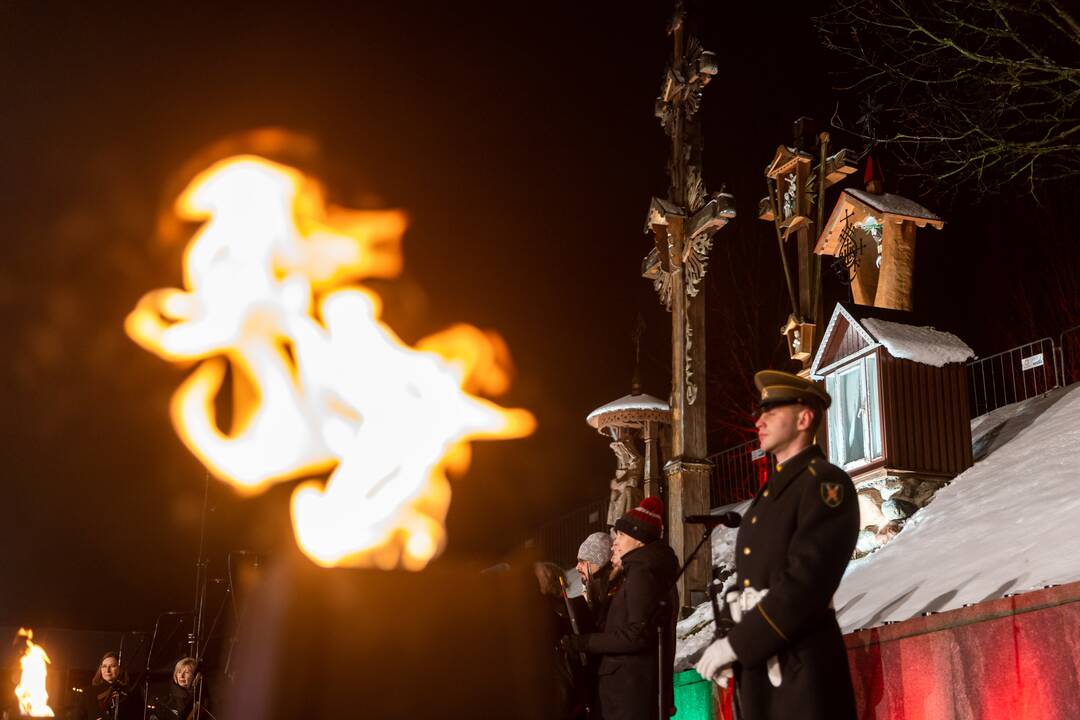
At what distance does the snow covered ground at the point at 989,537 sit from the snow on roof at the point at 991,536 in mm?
16

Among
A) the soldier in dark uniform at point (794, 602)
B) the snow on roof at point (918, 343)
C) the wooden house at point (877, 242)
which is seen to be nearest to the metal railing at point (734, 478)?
the wooden house at point (877, 242)

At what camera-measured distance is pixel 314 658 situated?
3.75 m

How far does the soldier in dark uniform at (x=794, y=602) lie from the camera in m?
3.77

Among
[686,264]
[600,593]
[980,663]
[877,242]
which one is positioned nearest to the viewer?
[980,663]

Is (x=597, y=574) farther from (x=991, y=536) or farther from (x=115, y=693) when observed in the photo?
(x=115, y=693)

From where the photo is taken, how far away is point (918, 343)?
41.1 ft

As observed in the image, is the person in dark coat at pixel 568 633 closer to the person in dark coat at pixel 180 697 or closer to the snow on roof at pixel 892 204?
the person in dark coat at pixel 180 697

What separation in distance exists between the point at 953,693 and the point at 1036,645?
72cm

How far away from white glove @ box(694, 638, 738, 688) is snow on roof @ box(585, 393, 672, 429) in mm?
13646

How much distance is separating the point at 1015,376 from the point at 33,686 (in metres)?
22.6

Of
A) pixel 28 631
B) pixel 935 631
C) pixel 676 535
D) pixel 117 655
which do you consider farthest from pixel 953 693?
pixel 28 631

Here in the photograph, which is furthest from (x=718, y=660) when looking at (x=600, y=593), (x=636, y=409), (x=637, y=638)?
(x=636, y=409)

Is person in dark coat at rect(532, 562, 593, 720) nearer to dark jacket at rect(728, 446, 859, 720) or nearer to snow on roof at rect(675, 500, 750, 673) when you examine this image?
dark jacket at rect(728, 446, 859, 720)

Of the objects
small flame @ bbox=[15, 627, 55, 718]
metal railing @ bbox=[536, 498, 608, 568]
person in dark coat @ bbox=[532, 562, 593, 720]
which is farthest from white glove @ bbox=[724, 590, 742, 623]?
metal railing @ bbox=[536, 498, 608, 568]
